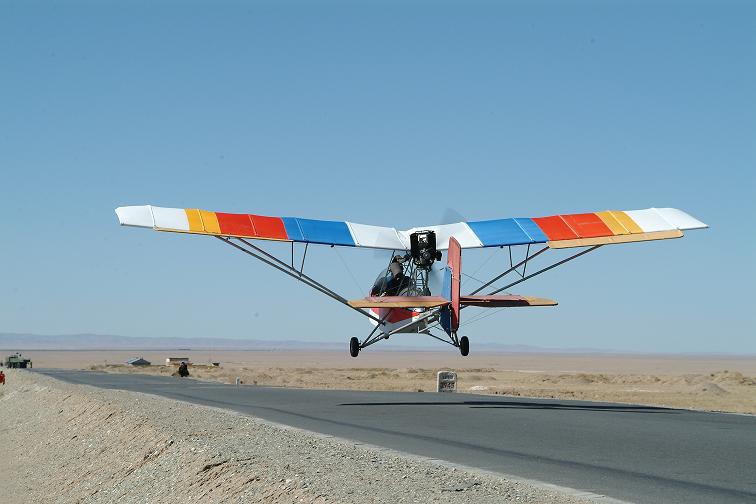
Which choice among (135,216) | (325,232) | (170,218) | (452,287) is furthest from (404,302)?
(135,216)

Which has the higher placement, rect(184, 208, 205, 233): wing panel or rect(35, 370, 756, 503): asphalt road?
rect(184, 208, 205, 233): wing panel

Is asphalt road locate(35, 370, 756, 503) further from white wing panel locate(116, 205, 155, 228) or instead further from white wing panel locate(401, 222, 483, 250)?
Answer: white wing panel locate(116, 205, 155, 228)

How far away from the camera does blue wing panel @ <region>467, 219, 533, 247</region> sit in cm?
3428

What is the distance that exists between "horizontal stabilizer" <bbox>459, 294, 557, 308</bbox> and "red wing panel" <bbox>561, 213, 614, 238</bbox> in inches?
223

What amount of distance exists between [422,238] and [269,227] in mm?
5913

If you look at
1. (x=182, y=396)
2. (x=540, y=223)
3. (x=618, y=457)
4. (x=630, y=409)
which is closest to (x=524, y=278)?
(x=540, y=223)

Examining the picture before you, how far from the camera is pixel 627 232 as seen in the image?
3297cm

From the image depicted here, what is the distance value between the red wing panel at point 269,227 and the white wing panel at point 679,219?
13803 mm

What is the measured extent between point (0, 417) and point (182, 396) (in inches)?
440

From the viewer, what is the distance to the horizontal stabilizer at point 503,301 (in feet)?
93.6

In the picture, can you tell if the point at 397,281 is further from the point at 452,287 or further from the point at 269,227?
the point at 269,227

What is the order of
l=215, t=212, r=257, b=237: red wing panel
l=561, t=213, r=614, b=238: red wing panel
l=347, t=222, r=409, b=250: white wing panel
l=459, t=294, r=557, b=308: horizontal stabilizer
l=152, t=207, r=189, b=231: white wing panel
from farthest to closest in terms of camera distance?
l=347, t=222, r=409, b=250: white wing panel
l=561, t=213, r=614, b=238: red wing panel
l=215, t=212, r=257, b=237: red wing panel
l=152, t=207, r=189, b=231: white wing panel
l=459, t=294, r=557, b=308: horizontal stabilizer

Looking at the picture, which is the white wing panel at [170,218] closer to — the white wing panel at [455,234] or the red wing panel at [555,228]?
the white wing panel at [455,234]

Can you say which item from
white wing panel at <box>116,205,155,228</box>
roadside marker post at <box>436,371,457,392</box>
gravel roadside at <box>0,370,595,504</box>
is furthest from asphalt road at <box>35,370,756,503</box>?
roadside marker post at <box>436,371,457,392</box>
